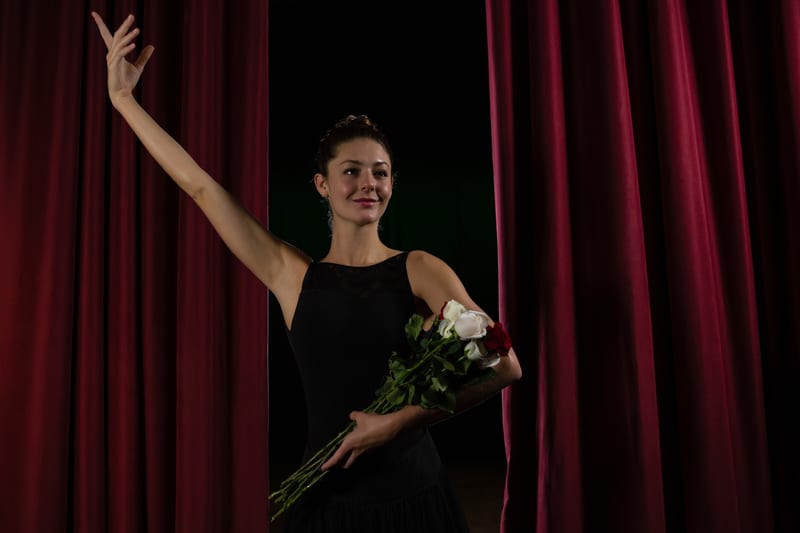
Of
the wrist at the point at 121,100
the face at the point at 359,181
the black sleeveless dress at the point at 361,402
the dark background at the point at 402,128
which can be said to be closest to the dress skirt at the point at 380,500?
the black sleeveless dress at the point at 361,402

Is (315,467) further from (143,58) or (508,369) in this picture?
(143,58)

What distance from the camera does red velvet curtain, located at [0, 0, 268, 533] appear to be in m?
1.98

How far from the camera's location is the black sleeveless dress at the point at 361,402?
4.04 ft

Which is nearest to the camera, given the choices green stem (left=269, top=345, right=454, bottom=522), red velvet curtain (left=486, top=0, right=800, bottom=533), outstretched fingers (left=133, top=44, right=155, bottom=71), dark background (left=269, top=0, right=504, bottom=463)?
green stem (left=269, top=345, right=454, bottom=522)

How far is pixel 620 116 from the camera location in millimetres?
1993

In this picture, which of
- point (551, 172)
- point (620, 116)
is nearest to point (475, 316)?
point (551, 172)

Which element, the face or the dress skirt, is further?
the face

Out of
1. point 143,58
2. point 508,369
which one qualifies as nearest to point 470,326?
point 508,369

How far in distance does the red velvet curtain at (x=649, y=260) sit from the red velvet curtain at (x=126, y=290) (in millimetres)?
879

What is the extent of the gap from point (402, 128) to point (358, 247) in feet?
12.3

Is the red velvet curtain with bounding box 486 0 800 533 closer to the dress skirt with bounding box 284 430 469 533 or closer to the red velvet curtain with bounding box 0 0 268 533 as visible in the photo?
the dress skirt with bounding box 284 430 469 533

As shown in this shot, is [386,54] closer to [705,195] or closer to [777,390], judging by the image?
[705,195]

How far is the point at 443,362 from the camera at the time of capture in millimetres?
1092

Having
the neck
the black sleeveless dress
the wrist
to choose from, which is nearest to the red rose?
the black sleeveless dress
